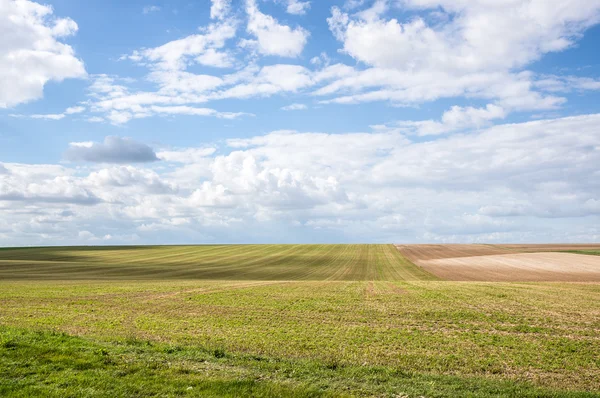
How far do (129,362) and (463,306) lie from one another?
2397 cm

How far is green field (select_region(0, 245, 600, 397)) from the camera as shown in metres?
13.1

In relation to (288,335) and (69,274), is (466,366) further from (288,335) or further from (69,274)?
(69,274)

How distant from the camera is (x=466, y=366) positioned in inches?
665

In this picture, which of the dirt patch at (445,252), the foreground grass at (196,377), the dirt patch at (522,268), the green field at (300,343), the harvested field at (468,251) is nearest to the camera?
the foreground grass at (196,377)

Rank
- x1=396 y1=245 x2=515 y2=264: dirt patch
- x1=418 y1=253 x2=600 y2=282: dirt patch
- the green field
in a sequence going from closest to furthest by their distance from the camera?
1. the green field
2. x1=418 y1=253 x2=600 y2=282: dirt patch
3. x1=396 y1=245 x2=515 y2=264: dirt patch

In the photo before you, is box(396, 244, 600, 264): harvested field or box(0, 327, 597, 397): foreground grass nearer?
box(0, 327, 597, 397): foreground grass

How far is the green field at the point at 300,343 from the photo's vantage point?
42.9 feet

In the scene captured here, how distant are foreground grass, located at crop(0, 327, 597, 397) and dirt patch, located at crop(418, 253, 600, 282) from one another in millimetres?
52162

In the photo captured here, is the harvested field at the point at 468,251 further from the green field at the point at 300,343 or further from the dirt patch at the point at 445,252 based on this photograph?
the green field at the point at 300,343

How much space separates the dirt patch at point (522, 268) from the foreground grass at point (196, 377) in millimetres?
52162

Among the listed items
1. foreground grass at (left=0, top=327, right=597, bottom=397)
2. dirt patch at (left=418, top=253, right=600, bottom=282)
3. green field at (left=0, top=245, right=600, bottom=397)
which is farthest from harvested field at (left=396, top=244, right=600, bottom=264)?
foreground grass at (left=0, top=327, right=597, bottom=397)

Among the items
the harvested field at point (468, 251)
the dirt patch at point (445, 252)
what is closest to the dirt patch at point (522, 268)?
the dirt patch at point (445, 252)

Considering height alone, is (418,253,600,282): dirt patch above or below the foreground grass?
below

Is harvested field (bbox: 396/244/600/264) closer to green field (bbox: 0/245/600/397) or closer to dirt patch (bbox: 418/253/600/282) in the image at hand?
dirt patch (bbox: 418/253/600/282)
